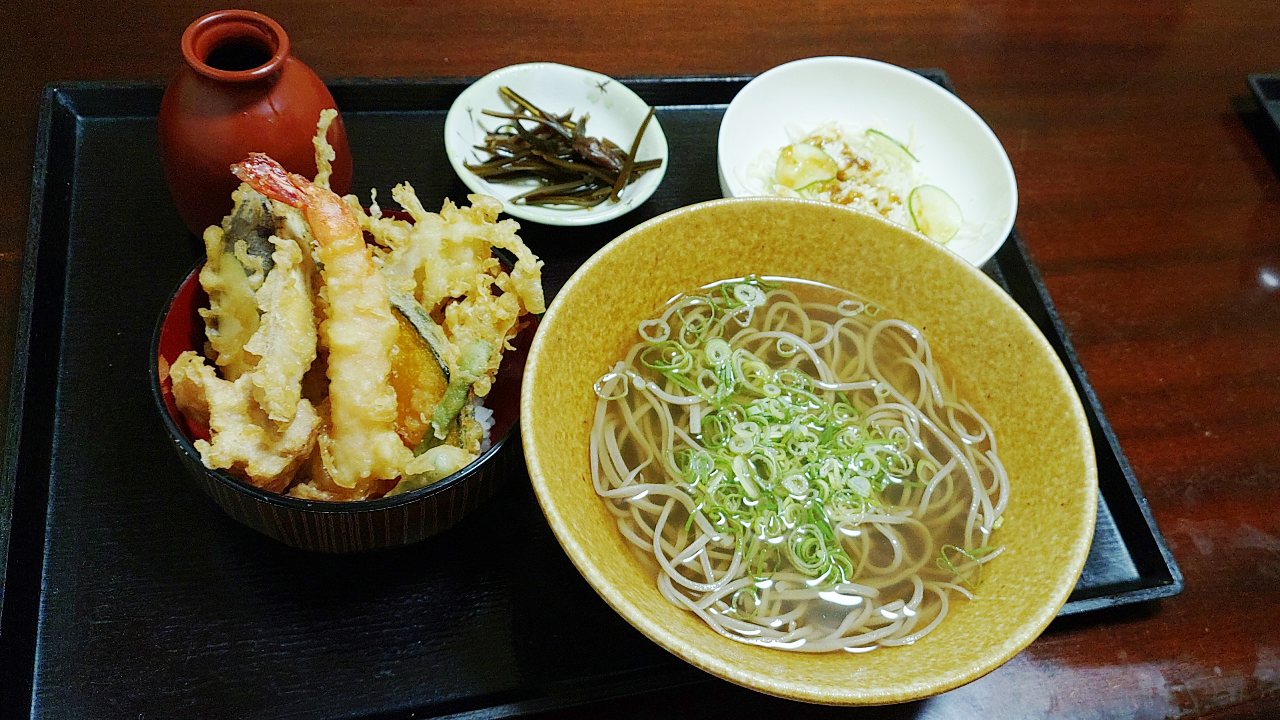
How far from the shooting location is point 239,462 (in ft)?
4.22

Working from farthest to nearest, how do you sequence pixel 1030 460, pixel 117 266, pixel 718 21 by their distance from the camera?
pixel 718 21
pixel 117 266
pixel 1030 460

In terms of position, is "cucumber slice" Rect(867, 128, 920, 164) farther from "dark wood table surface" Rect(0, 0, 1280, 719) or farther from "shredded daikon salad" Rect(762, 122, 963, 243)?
"dark wood table surface" Rect(0, 0, 1280, 719)

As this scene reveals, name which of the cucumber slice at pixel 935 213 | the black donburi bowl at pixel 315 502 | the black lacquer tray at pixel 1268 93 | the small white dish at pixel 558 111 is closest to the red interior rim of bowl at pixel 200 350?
the black donburi bowl at pixel 315 502

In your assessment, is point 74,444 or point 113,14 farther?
point 113,14

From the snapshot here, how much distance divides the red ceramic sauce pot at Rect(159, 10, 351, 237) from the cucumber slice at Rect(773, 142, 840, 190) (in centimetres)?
108

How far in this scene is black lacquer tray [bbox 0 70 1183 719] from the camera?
4.44 ft

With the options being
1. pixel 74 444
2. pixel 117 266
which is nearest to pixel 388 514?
pixel 74 444

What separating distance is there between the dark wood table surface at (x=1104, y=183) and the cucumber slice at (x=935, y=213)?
10.0 inches

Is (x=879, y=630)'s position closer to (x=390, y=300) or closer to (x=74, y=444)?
(x=390, y=300)

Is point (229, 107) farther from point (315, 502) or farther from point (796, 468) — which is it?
point (796, 468)

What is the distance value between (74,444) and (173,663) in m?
0.45

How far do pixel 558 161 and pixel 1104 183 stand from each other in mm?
1490

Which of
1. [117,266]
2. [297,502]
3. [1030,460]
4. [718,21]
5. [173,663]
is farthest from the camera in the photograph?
[718,21]

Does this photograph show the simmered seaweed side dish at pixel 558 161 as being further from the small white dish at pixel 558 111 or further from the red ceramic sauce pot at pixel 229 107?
the red ceramic sauce pot at pixel 229 107
